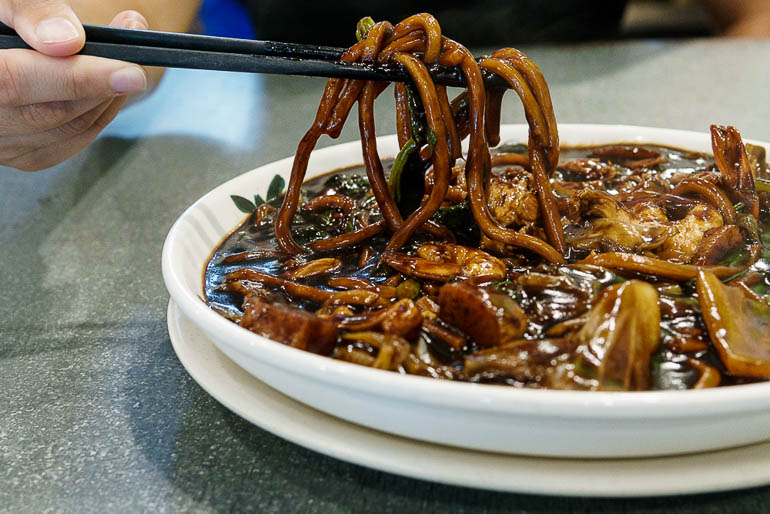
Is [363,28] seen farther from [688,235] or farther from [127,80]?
[688,235]

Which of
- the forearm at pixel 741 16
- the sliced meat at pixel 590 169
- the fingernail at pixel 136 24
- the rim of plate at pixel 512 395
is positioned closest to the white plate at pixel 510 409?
the rim of plate at pixel 512 395

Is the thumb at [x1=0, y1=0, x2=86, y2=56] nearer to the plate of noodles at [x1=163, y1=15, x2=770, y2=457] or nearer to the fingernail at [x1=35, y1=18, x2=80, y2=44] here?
the fingernail at [x1=35, y1=18, x2=80, y2=44]

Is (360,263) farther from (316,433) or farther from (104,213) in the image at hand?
(104,213)

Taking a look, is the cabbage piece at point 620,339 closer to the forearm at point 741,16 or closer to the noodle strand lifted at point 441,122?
the noodle strand lifted at point 441,122

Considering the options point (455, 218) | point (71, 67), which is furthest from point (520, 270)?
point (71, 67)

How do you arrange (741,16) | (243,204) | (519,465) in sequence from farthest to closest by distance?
(741,16) → (243,204) → (519,465)

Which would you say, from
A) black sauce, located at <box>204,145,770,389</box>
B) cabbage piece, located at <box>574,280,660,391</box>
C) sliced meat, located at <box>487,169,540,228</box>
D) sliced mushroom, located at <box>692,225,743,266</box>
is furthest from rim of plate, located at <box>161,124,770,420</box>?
sliced meat, located at <box>487,169,540,228</box>

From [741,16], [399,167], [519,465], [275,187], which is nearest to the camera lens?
[519,465]
